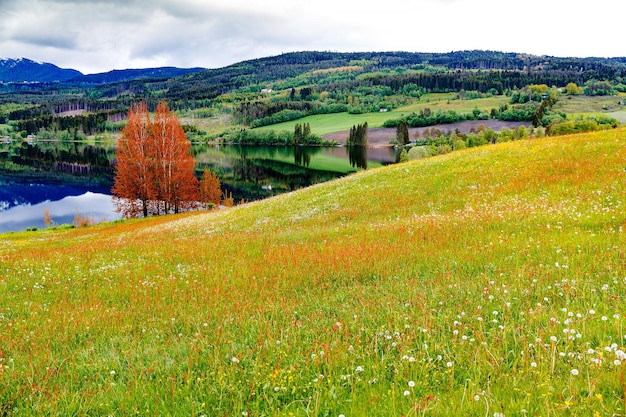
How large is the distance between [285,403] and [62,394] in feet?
9.62

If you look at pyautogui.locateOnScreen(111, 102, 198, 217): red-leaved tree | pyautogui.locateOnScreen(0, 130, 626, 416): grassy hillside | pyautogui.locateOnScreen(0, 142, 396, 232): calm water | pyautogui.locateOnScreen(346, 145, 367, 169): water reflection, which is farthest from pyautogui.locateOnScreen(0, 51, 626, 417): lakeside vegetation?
pyautogui.locateOnScreen(346, 145, 367, 169): water reflection

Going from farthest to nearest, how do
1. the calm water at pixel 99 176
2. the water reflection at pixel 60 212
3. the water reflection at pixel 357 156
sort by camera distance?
the water reflection at pixel 357 156 → the calm water at pixel 99 176 → the water reflection at pixel 60 212

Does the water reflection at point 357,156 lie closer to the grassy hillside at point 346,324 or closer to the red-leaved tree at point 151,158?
the red-leaved tree at point 151,158

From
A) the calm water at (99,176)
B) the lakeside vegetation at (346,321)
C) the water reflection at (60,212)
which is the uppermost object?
the lakeside vegetation at (346,321)

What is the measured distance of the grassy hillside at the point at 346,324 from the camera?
Result: 4.44 metres

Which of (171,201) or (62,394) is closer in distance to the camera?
(62,394)

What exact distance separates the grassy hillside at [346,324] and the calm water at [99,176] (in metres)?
66.9

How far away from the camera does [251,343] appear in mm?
6184

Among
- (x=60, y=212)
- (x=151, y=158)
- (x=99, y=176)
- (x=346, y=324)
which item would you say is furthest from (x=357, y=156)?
(x=346, y=324)

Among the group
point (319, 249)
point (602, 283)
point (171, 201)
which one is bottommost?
point (171, 201)

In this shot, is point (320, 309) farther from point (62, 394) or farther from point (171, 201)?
point (171, 201)

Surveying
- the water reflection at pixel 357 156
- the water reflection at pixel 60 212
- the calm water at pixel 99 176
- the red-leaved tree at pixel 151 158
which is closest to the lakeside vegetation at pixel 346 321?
the red-leaved tree at pixel 151 158

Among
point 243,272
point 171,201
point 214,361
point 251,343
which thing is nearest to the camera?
point 214,361

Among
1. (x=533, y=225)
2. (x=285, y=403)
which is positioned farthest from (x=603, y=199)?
(x=285, y=403)
